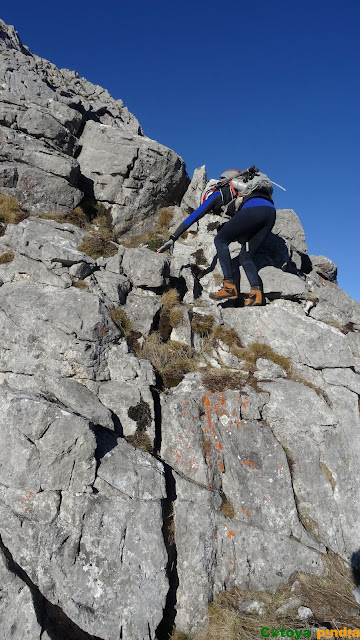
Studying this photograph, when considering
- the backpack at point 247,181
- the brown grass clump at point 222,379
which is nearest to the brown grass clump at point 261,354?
the brown grass clump at point 222,379

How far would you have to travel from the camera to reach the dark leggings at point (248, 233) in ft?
41.1

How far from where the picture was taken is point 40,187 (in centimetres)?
1545

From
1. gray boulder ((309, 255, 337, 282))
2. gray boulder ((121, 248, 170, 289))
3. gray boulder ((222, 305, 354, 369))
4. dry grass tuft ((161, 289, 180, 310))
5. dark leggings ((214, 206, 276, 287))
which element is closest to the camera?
gray boulder ((222, 305, 354, 369))

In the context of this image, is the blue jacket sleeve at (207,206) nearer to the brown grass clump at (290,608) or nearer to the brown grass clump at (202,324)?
the brown grass clump at (202,324)

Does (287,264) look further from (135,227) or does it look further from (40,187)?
(40,187)

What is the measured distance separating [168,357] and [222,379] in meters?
1.66

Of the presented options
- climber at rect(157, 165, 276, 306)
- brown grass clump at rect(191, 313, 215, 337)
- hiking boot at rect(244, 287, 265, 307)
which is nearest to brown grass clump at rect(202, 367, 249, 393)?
brown grass clump at rect(191, 313, 215, 337)

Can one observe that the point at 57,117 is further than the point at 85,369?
Yes

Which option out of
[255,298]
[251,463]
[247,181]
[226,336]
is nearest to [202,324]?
[226,336]

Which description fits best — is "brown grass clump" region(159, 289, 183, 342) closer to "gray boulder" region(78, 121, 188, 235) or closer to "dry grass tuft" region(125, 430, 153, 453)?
"dry grass tuft" region(125, 430, 153, 453)

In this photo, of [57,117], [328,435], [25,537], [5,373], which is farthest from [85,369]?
[57,117]

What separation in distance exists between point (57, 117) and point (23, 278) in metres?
11.3

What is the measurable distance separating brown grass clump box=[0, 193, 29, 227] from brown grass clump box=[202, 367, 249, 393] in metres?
9.47

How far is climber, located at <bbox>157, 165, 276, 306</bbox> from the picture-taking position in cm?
1259
